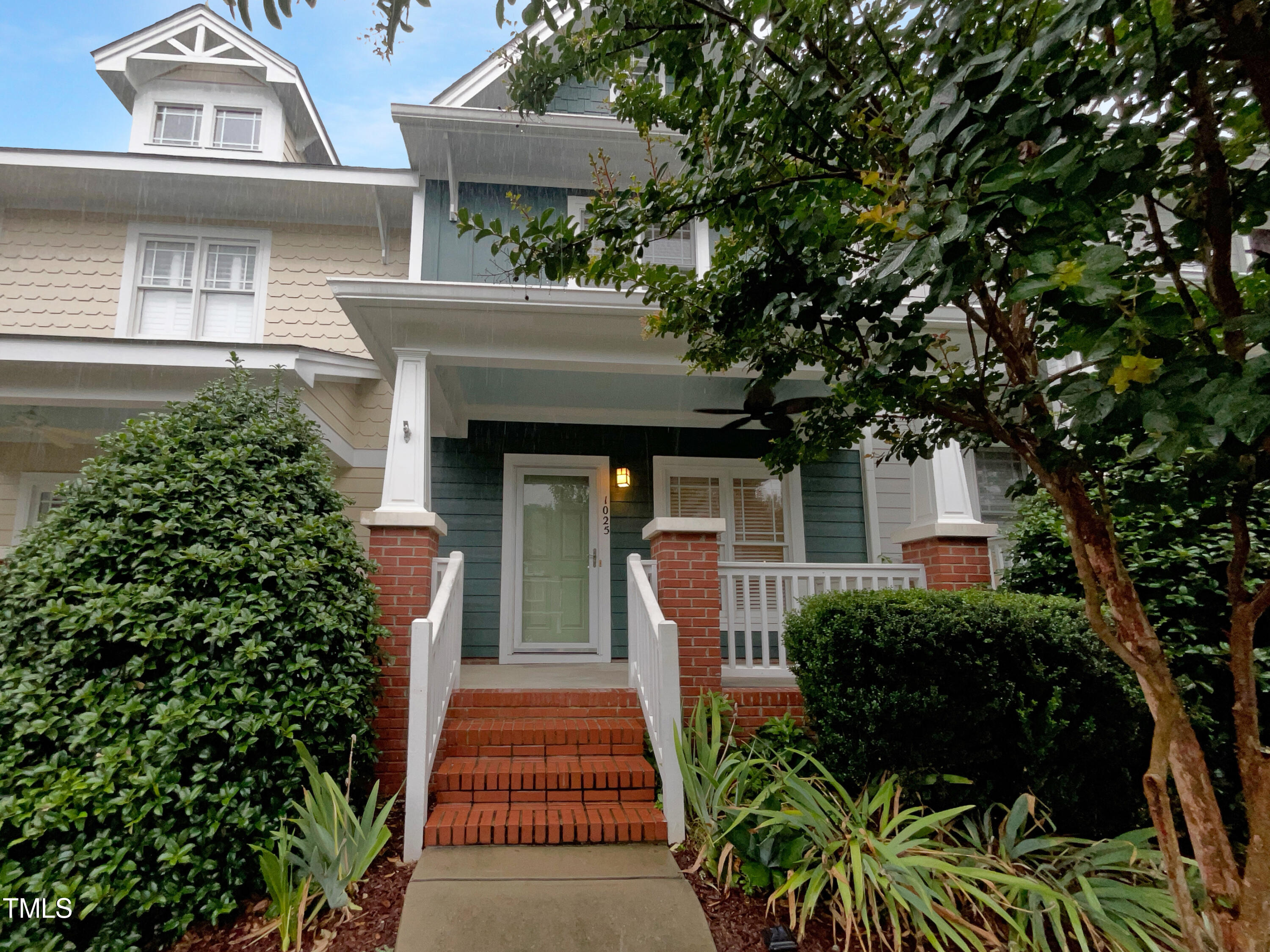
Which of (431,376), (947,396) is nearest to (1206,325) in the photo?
(947,396)

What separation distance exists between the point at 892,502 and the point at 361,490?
18.5ft

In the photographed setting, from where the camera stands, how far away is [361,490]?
23.4 feet

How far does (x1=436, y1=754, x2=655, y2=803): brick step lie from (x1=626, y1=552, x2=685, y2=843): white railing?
19 cm

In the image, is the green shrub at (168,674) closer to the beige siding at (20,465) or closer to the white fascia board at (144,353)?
the white fascia board at (144,353)

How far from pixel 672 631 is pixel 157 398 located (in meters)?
5.09

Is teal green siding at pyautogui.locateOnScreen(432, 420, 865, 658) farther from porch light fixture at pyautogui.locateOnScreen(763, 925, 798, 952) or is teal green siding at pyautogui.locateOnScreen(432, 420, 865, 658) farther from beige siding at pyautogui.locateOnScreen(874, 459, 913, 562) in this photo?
porch light fixture at pyautogui.locateOnScreen(763, 925, 798, 952)

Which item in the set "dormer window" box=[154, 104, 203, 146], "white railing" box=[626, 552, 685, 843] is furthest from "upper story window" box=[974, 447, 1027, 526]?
"dormer window" box=[154, 104, 203, 146]

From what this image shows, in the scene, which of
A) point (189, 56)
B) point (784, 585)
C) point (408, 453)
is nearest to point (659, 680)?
point (784, 585)

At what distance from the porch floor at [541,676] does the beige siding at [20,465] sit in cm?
473

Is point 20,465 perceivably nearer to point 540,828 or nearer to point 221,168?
point 221,168

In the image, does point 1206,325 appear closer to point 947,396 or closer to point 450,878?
point 947,396

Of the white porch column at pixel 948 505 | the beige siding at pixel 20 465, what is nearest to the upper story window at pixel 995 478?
the white porch column at pixel 948 505

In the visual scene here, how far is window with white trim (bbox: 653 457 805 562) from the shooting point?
715 centimetres

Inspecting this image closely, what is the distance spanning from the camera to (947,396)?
2.30m
